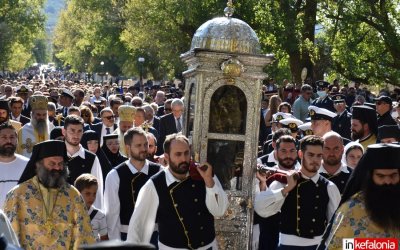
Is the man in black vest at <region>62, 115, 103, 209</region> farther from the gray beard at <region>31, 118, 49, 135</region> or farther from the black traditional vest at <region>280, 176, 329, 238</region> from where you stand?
the black traditional vest at <region>280, 176, 329, 238</region>

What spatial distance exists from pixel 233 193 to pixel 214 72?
1119 millimetres

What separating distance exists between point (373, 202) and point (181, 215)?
215 cm

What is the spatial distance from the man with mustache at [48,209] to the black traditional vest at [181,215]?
60cm

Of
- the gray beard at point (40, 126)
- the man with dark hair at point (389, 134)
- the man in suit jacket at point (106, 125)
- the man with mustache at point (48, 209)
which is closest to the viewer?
the man with mustache at point (48, 209)

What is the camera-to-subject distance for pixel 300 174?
8578mm

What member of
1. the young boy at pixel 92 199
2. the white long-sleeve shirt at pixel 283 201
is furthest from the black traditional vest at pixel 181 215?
the young boy at pixel 92 199

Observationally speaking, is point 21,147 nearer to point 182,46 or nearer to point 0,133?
point 0,133

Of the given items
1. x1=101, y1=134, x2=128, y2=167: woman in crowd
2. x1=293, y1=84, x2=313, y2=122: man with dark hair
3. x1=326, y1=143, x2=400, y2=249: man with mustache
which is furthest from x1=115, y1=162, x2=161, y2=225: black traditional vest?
x1=293, y1=84, x2=313, y2=122: man with dark hair


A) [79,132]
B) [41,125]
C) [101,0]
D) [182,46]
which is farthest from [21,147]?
[101,0]

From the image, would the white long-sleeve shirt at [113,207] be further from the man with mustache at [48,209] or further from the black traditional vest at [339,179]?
the black traditional vest at [339,179]

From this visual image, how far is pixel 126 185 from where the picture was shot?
9.63 meters

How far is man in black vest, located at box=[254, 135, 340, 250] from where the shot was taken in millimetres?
8531

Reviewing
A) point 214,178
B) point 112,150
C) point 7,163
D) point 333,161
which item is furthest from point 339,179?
point 112,150

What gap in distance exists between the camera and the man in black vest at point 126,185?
31.2 feet
